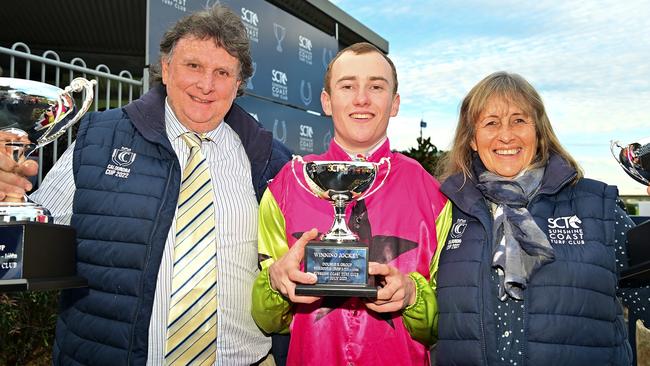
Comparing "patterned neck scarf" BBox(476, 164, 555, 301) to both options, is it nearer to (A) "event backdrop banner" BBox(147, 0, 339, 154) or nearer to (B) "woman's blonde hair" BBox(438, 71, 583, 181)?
(B) "woman's blonde hair" BBox(438, 71, 583, 181)

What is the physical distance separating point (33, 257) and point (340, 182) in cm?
101

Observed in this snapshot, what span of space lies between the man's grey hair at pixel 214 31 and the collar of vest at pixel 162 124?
201 millimetres

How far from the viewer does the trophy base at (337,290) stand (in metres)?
1.98

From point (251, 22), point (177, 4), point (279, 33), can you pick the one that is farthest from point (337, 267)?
point (279, 33)

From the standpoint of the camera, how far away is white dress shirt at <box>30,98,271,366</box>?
2296mm

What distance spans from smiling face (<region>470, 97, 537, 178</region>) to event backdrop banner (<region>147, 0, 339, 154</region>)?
225 inches

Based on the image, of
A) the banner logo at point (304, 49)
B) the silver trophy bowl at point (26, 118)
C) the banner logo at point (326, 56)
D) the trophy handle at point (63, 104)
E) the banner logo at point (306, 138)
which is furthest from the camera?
the banner logo at point (326, 56)

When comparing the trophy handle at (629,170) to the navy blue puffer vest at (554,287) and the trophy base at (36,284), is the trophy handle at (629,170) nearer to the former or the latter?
the navy blue puffer vest at (554,287)

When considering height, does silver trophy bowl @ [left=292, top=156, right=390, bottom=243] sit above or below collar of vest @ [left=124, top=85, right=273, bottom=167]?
Answer: below

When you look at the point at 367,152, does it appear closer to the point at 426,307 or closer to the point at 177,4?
the point at 426,307

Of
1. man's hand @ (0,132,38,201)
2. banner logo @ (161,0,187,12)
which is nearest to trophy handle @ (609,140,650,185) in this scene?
man's hand @ (0,132,38,201)

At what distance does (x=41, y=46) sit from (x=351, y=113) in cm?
1174

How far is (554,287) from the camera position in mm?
2084

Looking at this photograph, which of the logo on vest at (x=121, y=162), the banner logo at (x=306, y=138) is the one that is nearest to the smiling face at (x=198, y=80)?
the logo on vest at (x=121, y=162)
